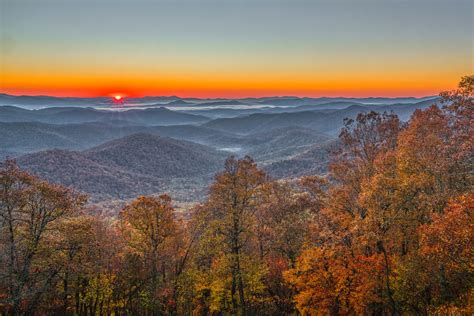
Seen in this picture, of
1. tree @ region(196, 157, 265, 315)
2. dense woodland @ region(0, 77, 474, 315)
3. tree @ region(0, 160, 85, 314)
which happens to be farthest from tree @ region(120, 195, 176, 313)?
tree @ region(0, 160, 85, 314)

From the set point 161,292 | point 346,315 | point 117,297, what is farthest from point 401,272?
point 117,297

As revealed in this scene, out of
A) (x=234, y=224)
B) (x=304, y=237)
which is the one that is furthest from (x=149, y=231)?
(x=304, y=237)

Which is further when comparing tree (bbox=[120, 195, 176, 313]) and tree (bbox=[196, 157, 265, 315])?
tree (bbox=[120, 195, 176, 313])

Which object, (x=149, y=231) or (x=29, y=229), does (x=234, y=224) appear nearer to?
(x=149, y=231)

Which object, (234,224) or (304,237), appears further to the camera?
(304,237)

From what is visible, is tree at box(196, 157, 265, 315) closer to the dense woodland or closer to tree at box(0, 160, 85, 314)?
the dense woodland

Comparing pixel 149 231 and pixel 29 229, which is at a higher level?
pixel 29 229

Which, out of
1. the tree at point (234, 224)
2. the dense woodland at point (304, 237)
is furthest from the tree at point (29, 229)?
the tree at point (234, 224)

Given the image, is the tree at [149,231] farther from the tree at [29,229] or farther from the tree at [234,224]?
the tree at [29,229]

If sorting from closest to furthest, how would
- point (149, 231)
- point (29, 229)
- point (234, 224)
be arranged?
point (29, 229) < point (234, 224) < point (149, 231)

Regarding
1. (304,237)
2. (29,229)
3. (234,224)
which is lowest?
(304,237)
